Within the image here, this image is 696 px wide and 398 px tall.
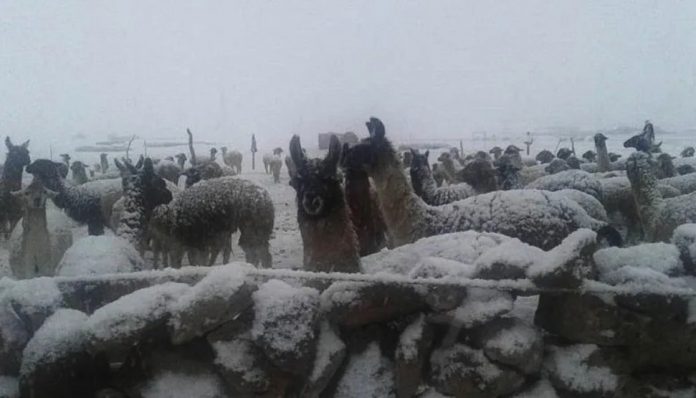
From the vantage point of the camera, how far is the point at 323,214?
185 centimetres

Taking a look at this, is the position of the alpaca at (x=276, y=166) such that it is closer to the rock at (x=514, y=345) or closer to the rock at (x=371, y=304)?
the rock at (x=371, y=304)

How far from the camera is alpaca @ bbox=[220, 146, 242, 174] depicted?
2105mm

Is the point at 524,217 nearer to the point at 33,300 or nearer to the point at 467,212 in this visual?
the point at 467,212

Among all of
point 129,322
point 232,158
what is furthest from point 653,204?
point 129,322

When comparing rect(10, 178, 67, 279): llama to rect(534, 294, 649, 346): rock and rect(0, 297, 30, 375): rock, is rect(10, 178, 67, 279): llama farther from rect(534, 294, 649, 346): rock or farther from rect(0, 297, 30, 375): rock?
rect(534, 294, 649, 346): rock

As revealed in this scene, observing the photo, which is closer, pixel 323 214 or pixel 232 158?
pixel 323 214

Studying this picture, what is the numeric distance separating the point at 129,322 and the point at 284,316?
44 centimetres

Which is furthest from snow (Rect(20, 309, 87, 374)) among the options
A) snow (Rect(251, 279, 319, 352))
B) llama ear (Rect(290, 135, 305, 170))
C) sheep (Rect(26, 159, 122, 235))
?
sheep (Rect(26, 159, 122, 235))

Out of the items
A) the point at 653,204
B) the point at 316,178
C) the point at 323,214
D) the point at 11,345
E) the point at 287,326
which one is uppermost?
the point at 316,178

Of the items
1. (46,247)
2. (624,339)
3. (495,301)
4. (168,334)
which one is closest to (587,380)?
(624,339)

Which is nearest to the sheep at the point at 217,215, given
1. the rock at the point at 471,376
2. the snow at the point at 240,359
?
the snow at the point at 240,359

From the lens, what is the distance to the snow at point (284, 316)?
143cm

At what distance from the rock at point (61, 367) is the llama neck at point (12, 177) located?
4.29 feet

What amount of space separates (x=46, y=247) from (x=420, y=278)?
74.2 inches
